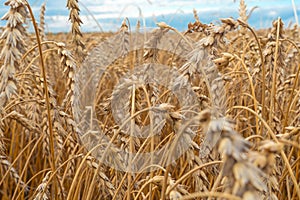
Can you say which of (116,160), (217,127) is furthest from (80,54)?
(217,127)

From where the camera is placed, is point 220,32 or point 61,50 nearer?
point 220,32

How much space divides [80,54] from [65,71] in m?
0.27

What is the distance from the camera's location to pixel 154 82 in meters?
1.19

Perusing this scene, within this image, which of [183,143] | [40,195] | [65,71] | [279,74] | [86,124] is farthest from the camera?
[279,74]

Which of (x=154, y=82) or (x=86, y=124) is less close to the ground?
(x=154, y=82)

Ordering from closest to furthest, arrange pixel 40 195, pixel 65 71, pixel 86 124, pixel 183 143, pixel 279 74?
pixel 183 143, pixel 40 195, pixel 65 71, pixel 86 124, pixel 279 74

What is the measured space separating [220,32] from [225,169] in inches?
18.7

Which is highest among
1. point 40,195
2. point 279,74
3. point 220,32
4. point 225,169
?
point 220,32

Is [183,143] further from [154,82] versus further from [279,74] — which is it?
[279,74]

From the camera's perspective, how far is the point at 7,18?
0.84m

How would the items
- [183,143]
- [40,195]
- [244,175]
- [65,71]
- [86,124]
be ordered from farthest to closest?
[86,124] → [65,71] → [40,195] → [183,143] → [244,175]

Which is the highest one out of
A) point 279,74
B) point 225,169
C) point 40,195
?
point 225,169

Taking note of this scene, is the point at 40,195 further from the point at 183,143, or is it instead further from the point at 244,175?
the point at 244,175

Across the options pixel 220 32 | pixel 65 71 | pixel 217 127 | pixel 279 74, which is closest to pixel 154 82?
pixel 65 71
